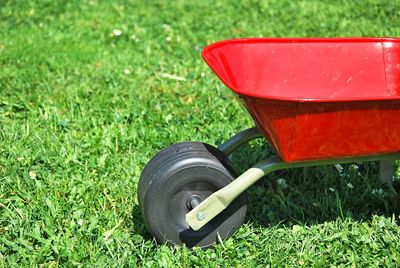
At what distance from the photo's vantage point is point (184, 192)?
276 cm

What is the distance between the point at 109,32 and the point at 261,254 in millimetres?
2915

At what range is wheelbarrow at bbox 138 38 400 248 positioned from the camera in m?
2.48

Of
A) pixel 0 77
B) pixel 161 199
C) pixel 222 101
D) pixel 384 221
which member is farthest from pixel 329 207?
pixel 0 77

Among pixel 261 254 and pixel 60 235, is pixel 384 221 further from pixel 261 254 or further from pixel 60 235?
pixel 60 235

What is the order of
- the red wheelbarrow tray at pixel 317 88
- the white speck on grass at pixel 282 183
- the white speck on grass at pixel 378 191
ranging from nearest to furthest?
the red wheelbarrow tray at pixel 317 88 → the white speck on grass at pixel 378 191 → the white speck on grass at pixel 282 183

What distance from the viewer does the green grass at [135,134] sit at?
9.26 feet

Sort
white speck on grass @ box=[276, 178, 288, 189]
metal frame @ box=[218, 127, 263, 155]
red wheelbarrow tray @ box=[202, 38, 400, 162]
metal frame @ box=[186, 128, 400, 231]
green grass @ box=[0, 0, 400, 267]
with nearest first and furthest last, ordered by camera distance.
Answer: red wheelbarrow tray @ box=[202, 38, 400, 162], metal frame @ box=[186, 128, 400, 231], green grass @ box=[0, 0, 400, 267], metal frame @ box=[218, 127, 263, 155], white speck on grass @ box=[276, 178, 288, 189]

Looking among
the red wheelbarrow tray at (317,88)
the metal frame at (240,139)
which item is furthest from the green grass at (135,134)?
the red wheelbarrow tray at (317,88)

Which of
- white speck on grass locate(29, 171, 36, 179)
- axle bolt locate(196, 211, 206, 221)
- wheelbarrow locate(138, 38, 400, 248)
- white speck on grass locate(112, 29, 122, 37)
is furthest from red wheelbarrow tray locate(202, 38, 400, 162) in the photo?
white speck on grass locate(112, 29, 122, 37)

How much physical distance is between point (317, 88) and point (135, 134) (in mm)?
1140

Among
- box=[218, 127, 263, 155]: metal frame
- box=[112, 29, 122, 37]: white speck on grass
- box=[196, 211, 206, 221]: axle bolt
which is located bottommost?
box=[112, 29, 122, 37]: white speck on grass

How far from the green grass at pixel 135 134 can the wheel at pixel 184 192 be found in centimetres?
8

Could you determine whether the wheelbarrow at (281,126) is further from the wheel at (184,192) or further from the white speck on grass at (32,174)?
the white speck on grass at (32,174)

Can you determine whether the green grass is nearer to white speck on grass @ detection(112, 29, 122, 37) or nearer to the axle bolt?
white speck on grass @ detection(112, 29, 122, 37)
